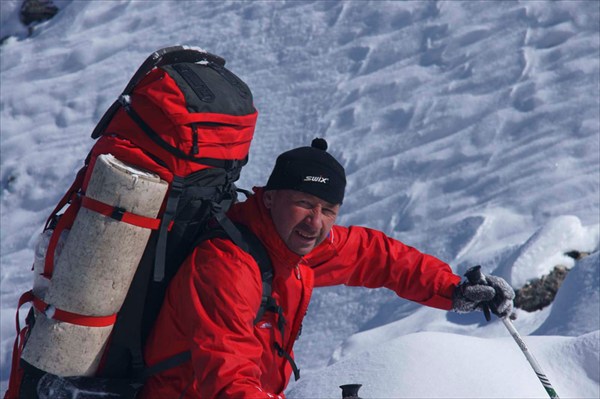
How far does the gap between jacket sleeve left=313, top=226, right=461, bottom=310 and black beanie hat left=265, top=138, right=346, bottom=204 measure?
1.55ft

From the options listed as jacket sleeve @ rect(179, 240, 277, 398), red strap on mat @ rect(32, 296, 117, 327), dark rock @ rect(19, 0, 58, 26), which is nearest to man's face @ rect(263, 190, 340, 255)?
jacket sleeve @ rect(179, 240, 277, 398)

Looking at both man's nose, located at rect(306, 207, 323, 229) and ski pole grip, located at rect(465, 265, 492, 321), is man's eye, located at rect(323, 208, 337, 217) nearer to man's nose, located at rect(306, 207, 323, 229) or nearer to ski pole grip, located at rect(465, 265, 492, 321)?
man's nose, located at rect(306, 207, 323, 229)

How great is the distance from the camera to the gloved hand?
3.91 meters

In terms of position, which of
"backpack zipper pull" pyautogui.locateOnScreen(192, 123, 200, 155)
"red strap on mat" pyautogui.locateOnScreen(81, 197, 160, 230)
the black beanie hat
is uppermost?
"backpack zipper pull" pyautogui.locateOnScreen(192, 123, 200, 155)

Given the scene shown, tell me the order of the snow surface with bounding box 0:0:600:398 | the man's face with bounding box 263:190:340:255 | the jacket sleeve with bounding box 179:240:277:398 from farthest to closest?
1. the snow surface with bounding box 0:0:600:398
2. the man's face with bounding box 263:190:340:255
3. the jacket sleeve with bounding box 179:240:277:398

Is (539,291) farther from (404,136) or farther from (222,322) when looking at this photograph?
(222,322)

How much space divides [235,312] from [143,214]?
0.47 meters

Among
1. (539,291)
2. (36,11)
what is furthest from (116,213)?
(36,11)

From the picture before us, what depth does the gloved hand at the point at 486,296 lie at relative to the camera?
3.91 m

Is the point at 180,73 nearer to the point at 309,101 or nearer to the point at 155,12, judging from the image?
the point at 309,101

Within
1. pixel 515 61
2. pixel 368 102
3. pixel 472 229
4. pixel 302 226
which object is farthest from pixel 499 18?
pixel 302 226

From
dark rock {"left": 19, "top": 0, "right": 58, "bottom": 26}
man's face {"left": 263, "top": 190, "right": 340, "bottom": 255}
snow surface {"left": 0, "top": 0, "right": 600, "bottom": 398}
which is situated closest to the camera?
man's face {"left": 263, "top": 190, "right": 340, "bottom": 255}

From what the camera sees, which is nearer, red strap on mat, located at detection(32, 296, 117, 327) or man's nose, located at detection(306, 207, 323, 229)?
red strap on mat, located at detection(32, 296, 117, 327)

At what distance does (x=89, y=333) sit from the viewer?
→ 10.4 ft
